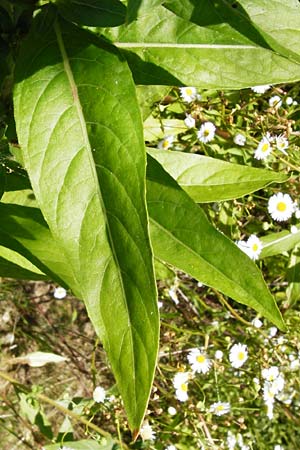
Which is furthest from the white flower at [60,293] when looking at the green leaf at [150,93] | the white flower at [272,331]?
the green leaf at [150,93]

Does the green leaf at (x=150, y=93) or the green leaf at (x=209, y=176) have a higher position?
the green leaf at (x=150, y=93)

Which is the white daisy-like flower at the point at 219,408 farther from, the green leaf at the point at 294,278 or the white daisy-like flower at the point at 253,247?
the white daisy-like flower at the point at 253,247

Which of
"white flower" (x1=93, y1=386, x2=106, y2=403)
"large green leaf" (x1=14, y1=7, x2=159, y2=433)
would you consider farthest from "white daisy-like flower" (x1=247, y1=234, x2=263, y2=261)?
"large green leaf" (x1=14, y1=7, x2=159, y2=433)

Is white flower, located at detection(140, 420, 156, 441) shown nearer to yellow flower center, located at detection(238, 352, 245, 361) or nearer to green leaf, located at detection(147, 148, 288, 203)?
yellow flower center, located at detection(238, 352, 245, 361)

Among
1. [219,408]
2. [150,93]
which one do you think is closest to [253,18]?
[150,93]

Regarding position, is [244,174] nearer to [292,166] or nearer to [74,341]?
[292,166]

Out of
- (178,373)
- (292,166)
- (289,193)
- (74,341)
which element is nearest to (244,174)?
(292,166)
